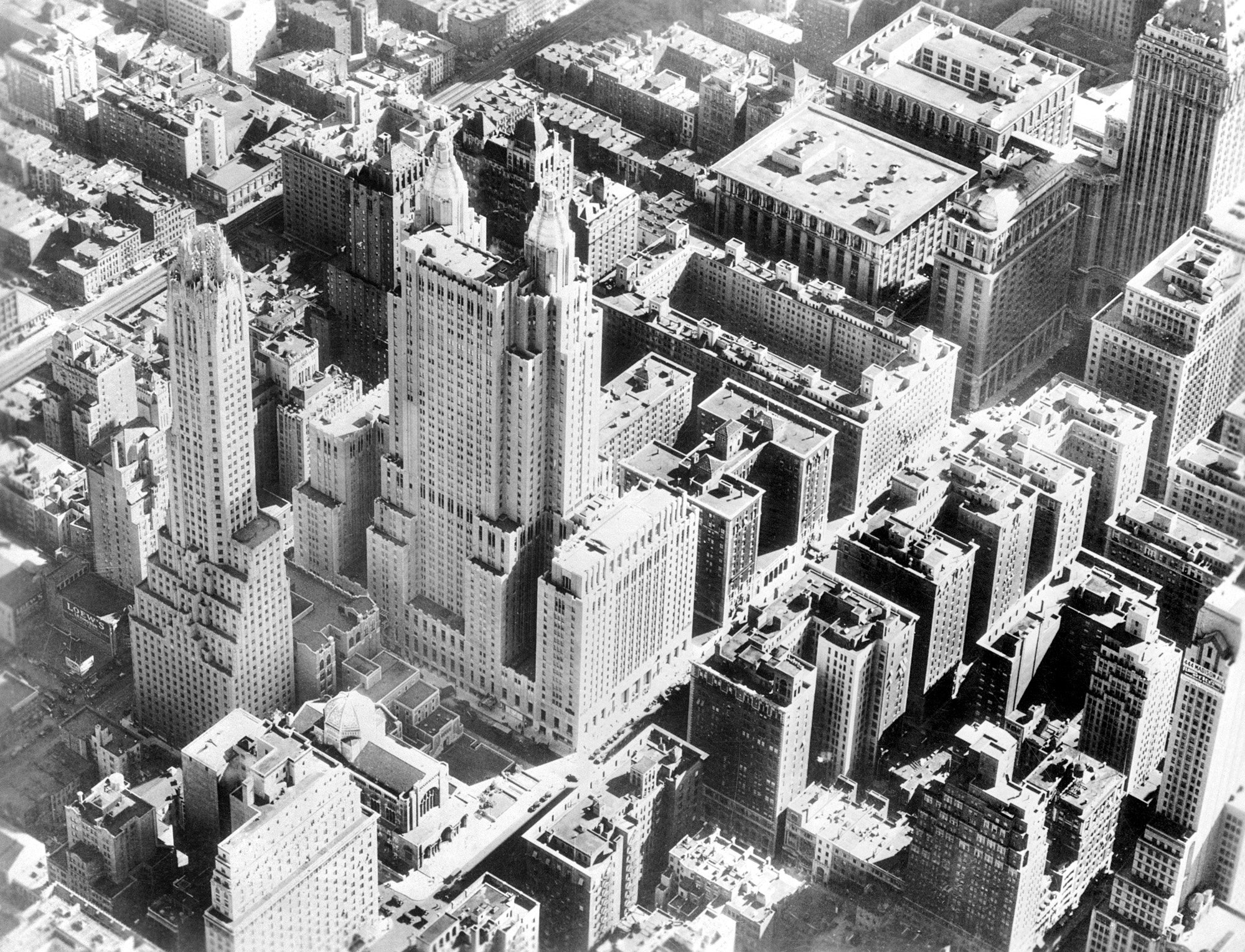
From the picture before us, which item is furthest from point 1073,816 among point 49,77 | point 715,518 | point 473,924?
point 49,77

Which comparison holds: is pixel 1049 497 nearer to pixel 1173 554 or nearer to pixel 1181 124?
pixel 1173 554

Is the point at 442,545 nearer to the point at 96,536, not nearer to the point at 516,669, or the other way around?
the point at 516,669

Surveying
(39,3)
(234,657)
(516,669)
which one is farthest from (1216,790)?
(39,3)

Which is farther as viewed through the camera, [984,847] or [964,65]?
[964,65]

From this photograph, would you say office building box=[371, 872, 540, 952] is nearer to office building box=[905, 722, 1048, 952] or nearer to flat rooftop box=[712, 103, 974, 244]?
office building box=[905, 722, 1048, 952]

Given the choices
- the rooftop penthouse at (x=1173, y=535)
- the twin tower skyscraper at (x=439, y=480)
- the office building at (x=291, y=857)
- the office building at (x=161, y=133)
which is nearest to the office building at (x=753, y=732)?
the twin tower skyscraper at (x=439, y=480)

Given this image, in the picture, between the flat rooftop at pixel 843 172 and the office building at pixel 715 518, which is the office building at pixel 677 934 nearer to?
the office building at pixel 715 518
